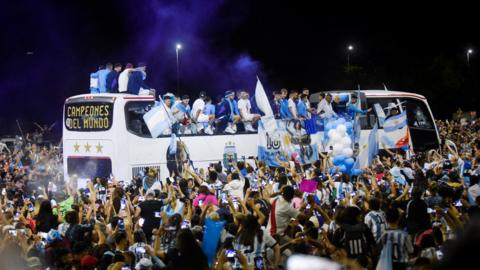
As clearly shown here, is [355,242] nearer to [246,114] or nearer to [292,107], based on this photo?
[292,107]

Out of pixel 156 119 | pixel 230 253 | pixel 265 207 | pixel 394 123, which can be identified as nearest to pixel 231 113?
pixel 156 119

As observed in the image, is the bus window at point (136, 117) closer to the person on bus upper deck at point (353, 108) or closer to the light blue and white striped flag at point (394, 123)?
the person on bus upper deck at point (353, 108)

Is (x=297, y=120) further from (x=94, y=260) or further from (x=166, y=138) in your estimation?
(x=94, y=260)

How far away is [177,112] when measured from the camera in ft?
57.4

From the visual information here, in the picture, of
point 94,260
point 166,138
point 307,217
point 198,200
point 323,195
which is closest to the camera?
point 94,260

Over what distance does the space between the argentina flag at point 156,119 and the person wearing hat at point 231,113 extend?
341cm

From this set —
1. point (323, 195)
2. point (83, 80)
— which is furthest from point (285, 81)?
point (323, 195)

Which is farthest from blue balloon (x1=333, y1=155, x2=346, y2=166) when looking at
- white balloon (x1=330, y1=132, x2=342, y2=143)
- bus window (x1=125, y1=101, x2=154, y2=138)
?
bus window (x1=125, y1=101, x2=154, y2=138)

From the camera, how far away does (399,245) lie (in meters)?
6.39

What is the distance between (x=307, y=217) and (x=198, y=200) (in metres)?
2.10

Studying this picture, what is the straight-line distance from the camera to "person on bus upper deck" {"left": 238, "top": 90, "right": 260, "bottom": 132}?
60.7 feet

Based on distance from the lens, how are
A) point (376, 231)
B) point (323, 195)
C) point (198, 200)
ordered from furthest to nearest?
point (323, 195), point (198, 200), point (376, 231)

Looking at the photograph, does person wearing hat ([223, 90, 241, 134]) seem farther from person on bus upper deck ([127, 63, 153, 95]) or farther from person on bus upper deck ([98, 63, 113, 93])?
person on bus upper deck ([98, 63, 113, 93])

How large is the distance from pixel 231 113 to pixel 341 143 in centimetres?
376
